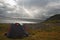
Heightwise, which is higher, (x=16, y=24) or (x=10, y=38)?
(x=16, y=24)

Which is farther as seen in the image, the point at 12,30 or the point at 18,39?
the point at 12,30

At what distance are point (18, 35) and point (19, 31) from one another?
0.88m

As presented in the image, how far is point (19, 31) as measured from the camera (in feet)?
107

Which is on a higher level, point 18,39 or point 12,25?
point 12,25

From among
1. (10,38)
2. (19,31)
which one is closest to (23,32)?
(19,31)

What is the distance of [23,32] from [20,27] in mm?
1118

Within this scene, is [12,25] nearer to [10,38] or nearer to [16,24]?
[16,24]

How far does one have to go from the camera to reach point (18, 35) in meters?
32.1

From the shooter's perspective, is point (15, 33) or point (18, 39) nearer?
point (18, 39)

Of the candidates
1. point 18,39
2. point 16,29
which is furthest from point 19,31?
point 18,39

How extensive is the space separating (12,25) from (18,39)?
4199mm

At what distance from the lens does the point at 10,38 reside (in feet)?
103

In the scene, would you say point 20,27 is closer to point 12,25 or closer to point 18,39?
point 12,25

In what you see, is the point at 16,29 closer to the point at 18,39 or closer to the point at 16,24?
the point at 16,24
